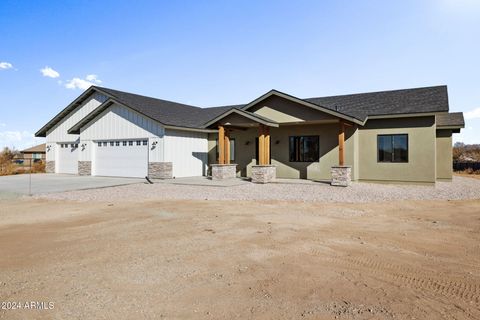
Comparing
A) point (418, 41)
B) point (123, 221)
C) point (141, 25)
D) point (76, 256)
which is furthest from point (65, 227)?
point (418, 41)

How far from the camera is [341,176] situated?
15250mm

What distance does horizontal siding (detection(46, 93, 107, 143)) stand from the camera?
25.2 m

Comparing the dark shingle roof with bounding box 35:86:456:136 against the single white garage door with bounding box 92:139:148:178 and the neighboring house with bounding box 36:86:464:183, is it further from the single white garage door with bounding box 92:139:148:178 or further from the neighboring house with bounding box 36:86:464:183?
the single white garage door with bounding box 92:139:148:178

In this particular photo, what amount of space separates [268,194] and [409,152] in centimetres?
871

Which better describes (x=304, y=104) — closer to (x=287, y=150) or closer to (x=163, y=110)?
(x=287, y=150)

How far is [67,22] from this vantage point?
1711 cm

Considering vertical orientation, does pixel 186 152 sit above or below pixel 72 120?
below

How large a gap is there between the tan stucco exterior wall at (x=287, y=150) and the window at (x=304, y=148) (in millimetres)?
239

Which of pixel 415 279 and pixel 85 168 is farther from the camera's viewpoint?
pixel 85 168

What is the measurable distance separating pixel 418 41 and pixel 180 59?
40.2ft

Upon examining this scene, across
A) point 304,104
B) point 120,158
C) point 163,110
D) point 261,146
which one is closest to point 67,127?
point 120,158

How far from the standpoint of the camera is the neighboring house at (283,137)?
1653 cm

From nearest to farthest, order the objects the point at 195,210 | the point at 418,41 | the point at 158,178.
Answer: the point at 195,210 < the point at 418,41 < the point at 158,178

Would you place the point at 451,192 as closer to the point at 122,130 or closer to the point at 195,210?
the point at 195,210
